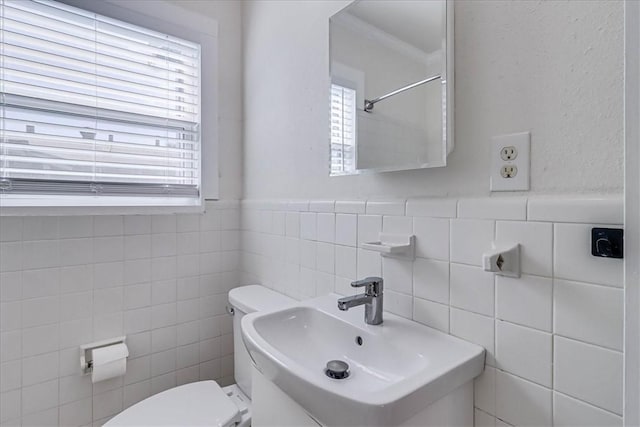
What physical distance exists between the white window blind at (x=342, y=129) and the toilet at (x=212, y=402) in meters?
0.56

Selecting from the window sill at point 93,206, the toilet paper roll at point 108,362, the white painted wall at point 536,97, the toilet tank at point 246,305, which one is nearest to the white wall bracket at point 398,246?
the white painted wall at point 536,97

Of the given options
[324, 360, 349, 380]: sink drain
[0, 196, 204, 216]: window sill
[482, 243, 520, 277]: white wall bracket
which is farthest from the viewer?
[0, 196, 204, 216]: window sill

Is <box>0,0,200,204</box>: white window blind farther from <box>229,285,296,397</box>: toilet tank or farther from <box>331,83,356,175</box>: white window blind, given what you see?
<box>331,83,356,175</box>: white window blind

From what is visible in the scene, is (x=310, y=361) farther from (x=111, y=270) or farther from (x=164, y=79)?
(x=164, y=79)

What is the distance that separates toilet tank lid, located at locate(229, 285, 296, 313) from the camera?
133 centimetres

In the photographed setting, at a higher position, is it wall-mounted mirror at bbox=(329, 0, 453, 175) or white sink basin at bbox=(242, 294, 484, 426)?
wall-mounted mirror at bbox=(329, 0, 453, 175)

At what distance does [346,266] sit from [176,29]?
140 cm

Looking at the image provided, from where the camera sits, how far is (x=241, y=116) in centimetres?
184

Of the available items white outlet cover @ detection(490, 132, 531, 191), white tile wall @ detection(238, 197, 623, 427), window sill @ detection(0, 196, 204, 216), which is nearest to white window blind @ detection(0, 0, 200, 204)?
window sill @ detection(0, 196, 204, 216)

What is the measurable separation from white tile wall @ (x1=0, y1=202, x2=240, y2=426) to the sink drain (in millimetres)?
633

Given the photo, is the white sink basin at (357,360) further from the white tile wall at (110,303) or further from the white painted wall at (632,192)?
the white tile wall at (110,303)

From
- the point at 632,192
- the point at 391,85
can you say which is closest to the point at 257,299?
the point at 391,85

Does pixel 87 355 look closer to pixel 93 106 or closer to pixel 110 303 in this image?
pixel 110 303

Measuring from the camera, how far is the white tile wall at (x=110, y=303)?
1.28 m
